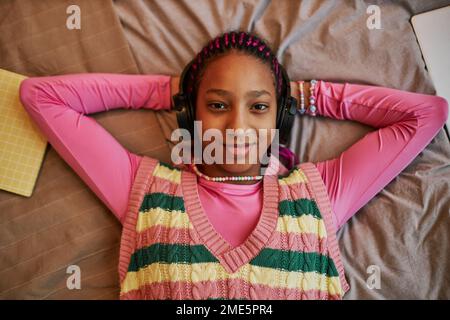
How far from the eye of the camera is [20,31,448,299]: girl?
3.57ft

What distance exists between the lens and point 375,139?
122 cm

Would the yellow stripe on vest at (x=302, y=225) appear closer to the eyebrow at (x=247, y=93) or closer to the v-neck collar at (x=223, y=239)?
the v-neck collar at (x=223, y=239)

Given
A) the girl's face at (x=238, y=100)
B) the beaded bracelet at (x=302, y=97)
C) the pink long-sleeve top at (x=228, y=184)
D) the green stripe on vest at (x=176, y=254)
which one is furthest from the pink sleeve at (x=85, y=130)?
the beaded bracelet at (x=302, y=97)

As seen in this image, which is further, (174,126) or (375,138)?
(174,126)

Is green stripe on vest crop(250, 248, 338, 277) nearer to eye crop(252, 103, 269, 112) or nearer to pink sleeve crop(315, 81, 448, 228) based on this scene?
pink sleeve crop(315, 81, 448, 228)

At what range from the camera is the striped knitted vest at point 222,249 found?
1078mm

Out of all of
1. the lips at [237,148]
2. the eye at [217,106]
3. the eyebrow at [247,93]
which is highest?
the eyebrow at [247,93]

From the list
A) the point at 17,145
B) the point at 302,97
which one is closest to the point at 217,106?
the point at 302,97

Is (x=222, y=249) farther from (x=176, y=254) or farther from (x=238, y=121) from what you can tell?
(x=238, y=121)

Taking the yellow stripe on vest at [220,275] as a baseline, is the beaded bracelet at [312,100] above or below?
above

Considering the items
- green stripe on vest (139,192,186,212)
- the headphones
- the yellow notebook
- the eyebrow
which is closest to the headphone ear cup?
the headphones

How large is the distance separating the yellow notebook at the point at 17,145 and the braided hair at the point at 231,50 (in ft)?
1.63

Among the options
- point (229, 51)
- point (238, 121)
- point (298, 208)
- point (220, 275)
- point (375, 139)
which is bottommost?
point (220, 275)

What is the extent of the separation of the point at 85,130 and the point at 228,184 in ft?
1.40
